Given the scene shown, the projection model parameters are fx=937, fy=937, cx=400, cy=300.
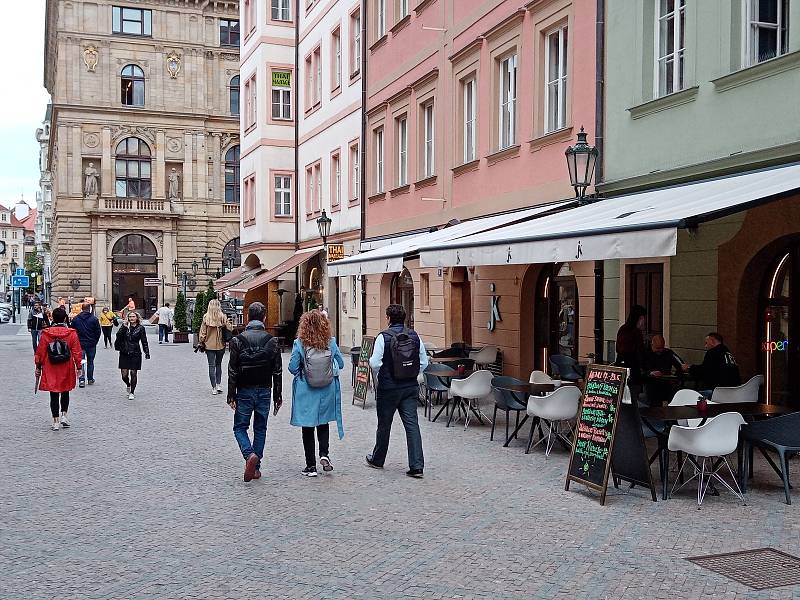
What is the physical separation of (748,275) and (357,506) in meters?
6.58

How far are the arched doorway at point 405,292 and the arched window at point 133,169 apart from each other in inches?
1657

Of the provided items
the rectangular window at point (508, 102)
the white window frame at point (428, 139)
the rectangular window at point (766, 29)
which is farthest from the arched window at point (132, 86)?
the rectangular window at point (766, 29)

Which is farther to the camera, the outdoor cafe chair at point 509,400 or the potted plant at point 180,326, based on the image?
the potted plant at point 180,326

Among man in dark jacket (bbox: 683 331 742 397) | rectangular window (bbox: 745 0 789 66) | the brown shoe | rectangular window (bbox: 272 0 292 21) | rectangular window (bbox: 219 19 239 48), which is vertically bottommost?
the brown shoe

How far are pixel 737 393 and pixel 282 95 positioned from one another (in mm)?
27612

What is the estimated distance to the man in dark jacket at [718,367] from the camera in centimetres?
1130

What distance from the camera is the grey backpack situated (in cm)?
973

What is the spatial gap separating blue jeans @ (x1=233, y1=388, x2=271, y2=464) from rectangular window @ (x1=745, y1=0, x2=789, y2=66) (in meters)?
7.22

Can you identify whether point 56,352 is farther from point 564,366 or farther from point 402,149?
point 402,149

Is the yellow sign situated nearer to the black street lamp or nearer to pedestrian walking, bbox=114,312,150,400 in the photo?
pedestrian walking, bbox=114,312,150,400

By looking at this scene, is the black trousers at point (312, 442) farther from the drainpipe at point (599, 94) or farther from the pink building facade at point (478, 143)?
the pink building facade at point (478, 143)

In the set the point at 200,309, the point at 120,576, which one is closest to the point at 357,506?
the point at 120,576

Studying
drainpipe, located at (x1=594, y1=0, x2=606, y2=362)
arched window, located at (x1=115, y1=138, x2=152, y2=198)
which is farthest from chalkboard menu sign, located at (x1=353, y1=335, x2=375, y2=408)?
arched window, located at (x1=115, y1=138, x2=152, y2=198)

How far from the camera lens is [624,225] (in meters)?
9.21
